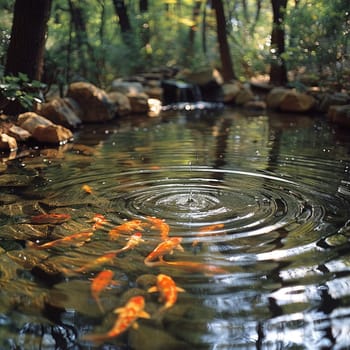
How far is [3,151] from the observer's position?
27.3 feet

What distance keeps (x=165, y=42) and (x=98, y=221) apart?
17.1 m

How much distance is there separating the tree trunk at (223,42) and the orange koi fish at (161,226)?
15.3 m

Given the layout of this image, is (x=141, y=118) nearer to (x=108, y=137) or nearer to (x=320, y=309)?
A: (x=108, y=137)

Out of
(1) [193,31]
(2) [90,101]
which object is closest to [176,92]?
(2) [90,101]

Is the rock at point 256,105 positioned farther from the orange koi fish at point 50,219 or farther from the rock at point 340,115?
the orange koi fish at point 50,219

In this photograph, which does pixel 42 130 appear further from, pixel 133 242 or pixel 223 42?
pixel 223 42

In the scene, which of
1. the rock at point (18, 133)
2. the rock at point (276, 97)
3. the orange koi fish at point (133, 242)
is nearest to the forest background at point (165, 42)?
the rock at point (276, 97)

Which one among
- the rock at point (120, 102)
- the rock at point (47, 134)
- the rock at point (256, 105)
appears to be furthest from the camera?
the rock at point (256, 105)

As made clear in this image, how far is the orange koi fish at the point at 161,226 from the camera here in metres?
4.08

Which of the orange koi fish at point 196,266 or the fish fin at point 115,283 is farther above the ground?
the orange koi fish at point 196,266

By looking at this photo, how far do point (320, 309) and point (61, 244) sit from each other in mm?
2115

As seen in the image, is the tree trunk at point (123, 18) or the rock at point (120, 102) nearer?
the rock at point (120, 102)

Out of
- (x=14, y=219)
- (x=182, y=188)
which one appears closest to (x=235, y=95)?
(x=182, y=188)

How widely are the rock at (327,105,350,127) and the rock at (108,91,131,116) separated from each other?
227 inches
